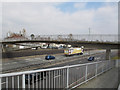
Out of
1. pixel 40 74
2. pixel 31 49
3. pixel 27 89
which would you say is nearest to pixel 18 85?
pixel 27 89

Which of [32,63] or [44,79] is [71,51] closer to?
[32,63]

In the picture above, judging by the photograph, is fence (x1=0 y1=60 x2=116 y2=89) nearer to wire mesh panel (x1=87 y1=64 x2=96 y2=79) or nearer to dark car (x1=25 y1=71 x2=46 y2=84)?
dark car (x1=25 y1=71 x2=46 y2=84)

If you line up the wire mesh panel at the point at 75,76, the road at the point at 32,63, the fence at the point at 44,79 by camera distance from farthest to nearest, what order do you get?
the road at the point at 32,63 < the wire mesh panel at the point at 75,76 < the fence at the point at 44,79

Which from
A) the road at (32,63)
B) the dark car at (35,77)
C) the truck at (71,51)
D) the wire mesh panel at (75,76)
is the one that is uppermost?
the dark car at (35,77)

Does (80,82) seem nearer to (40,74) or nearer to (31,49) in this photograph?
(40,74)

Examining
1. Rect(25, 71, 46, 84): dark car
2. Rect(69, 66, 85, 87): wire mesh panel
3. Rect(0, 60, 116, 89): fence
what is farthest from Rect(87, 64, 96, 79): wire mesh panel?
Rect(25, 71, 46, 84): dark car

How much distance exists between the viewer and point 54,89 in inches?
87.1

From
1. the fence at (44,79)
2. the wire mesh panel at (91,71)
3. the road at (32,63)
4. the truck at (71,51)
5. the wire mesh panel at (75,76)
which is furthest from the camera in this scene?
the truck at (71,51)

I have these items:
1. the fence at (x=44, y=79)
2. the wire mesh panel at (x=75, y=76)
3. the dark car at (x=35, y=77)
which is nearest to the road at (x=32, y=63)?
the wire mesh panel at (x=75, y=76)

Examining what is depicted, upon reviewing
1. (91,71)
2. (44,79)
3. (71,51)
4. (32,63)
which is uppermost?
(44,79)

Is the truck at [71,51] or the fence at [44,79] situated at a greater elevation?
the fence at [44,79]

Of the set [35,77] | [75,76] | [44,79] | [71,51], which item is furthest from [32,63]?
[35,77]

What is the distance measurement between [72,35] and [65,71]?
1407 cm

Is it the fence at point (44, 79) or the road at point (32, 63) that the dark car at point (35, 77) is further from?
the road at point (32, 63)
